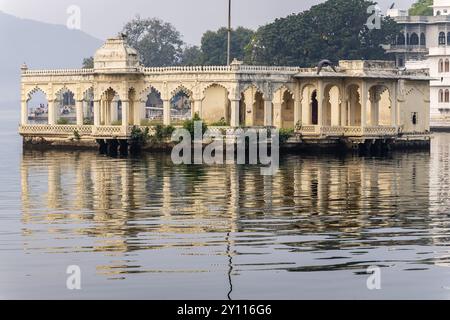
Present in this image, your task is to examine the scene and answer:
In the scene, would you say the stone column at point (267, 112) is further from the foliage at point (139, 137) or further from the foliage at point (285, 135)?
the foliage at point (139, 137)

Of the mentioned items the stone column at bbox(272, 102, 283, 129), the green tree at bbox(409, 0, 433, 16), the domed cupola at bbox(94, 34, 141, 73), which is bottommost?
the stone column at bbox(272, 102, 283, 129)

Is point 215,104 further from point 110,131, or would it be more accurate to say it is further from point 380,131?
point 380,131

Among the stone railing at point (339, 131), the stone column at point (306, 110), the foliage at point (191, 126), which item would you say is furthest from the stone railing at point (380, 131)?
the foliage at point (191, 126)

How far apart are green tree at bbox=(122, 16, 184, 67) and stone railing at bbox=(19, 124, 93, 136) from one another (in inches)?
3381

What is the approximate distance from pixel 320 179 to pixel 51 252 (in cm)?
2614

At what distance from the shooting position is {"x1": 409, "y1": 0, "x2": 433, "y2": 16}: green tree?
585ft

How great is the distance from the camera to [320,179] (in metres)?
62.2

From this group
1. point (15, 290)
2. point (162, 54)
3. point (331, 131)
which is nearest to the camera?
point (15, 290)

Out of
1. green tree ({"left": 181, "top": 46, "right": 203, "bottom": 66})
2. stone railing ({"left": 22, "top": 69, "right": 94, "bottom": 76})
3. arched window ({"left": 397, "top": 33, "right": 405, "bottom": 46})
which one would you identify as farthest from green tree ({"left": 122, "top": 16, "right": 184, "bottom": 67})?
stone railing ({"left": 22, "top": 69, "right": 94, "bottom": 76})

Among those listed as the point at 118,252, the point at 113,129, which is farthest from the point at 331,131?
the point at 118,252

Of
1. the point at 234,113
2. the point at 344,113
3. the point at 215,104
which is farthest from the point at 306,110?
the point at 234,113

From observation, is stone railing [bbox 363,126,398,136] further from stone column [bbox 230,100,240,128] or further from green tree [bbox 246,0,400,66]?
green tree [bbox 246,0,400,66]

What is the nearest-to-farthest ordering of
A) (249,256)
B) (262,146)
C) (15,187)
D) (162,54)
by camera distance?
(249,256) → (15,187) → (262,146) → (162,54)
